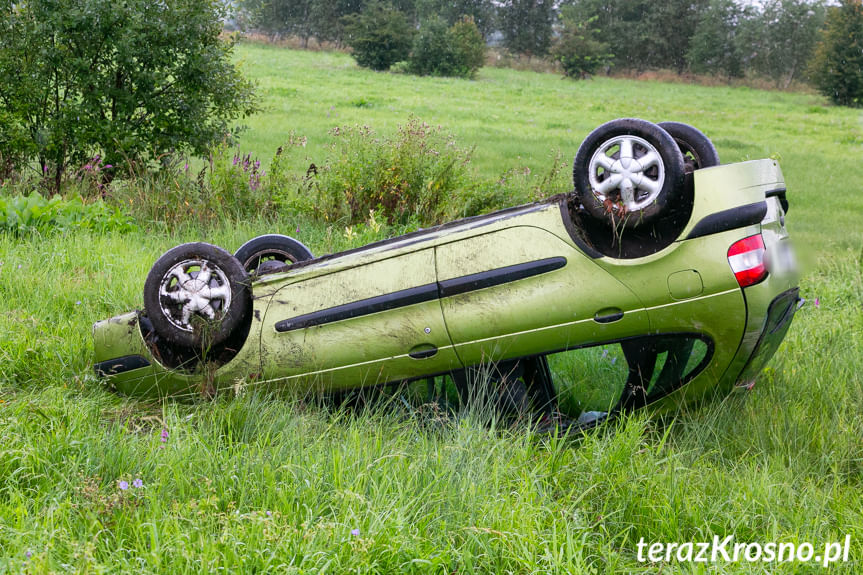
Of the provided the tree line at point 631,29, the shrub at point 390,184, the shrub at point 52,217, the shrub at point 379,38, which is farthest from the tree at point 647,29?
the shrub at point 52,217

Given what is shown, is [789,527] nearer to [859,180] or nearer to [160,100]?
[160,100]

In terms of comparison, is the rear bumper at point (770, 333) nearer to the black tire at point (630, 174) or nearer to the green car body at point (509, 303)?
the green car body at point (509, 303)

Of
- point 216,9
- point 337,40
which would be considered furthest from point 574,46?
point 216,9

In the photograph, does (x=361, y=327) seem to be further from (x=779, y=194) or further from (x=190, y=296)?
(x=779, y=194)

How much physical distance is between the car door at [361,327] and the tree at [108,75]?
583cm

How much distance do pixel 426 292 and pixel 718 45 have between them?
49038 mm

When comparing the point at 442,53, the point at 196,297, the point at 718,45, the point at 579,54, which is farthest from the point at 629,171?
the point at 718,45

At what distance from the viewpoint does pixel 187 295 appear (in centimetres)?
378

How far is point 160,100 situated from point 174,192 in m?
1.94

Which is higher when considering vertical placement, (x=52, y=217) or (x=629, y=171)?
(x=629, y=171)

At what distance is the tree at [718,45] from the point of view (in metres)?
46.2

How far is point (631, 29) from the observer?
165ft

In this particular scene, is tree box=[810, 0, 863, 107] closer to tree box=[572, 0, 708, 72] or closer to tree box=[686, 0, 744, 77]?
tree box=[686, 0, 744, 77]

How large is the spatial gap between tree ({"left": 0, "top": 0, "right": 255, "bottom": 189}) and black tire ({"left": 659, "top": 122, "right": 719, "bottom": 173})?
22.1 feet
